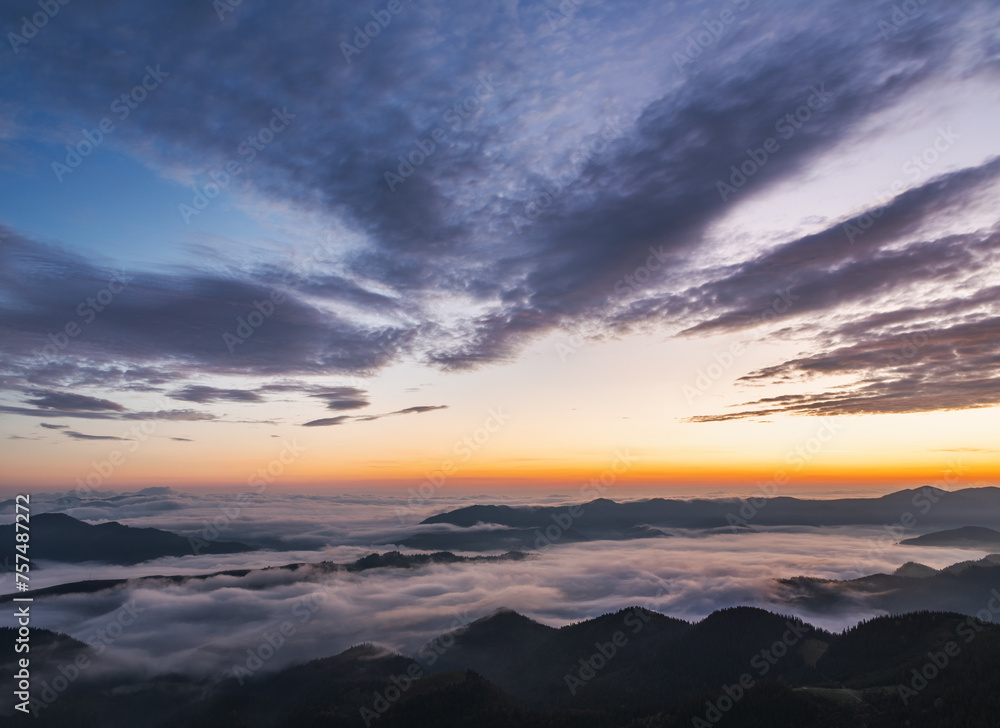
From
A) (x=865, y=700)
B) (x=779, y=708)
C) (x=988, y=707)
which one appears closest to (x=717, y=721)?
(x=779, y=708)

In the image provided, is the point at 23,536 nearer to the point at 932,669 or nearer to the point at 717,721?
the point at 717,721

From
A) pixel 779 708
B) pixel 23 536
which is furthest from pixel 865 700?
pixel 23 536

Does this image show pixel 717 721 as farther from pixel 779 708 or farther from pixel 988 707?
pixel 988 707

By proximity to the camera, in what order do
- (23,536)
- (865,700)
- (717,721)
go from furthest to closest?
(717,721) → (865,700) → (23,536)

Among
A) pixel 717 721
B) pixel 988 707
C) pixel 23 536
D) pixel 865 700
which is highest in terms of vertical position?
pixel 23 536

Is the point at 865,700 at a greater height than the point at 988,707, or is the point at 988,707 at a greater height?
the point at 988,707

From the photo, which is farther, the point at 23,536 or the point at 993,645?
the point at 993,645

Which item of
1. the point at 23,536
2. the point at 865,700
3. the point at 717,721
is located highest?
the point at 23,536

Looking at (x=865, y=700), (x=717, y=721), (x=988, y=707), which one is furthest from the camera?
(x=717, y=721)

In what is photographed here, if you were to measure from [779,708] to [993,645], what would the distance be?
297 ft

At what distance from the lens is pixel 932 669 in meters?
198

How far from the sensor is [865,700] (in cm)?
18175

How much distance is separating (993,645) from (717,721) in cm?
11237

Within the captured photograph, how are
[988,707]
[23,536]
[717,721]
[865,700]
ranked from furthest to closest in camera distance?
[717,721] → [865,700] → [988,707] → [23,536]
